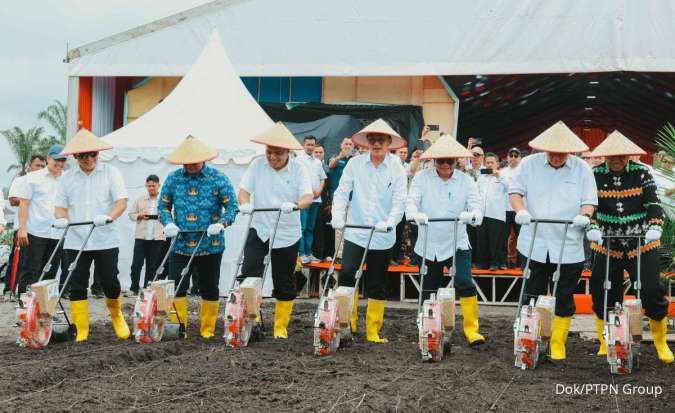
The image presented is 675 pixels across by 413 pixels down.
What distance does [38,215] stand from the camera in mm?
12922

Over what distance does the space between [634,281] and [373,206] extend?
2523mm

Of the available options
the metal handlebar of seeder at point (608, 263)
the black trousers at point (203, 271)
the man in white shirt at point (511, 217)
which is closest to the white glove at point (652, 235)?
the metal handlebar of seeder at point (608, 263)

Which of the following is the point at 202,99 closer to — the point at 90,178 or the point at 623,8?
the point at 90,178

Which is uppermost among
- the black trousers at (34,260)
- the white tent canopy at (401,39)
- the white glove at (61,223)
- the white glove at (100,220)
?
the white tent canopy at (401,39)

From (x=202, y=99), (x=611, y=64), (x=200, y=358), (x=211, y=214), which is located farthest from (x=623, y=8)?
(x=200, y=358)

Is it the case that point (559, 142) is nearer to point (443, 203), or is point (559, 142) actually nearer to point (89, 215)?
point (443, 203)

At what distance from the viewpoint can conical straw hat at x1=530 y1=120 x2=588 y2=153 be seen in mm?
8641

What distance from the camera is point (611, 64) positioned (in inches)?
722

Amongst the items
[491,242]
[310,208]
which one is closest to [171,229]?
[310,208]

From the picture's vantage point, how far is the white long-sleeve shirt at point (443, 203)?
373 inches

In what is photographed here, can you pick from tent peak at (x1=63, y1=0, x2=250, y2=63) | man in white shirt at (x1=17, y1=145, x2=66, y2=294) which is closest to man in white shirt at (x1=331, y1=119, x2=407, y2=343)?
man in white shirt at (x1=17, y1=145, x2=66, y2=294)

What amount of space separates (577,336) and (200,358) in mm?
4253

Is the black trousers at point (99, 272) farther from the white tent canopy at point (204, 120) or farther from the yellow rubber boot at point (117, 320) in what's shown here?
the white tent canopy at point (204, 120)

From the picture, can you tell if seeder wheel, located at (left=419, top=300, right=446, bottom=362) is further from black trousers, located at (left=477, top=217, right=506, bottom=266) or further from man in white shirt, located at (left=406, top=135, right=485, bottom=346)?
black trousers, located at (left=477, top=217, right=506, bottom=266)
